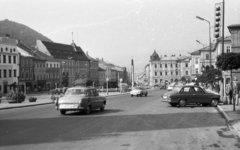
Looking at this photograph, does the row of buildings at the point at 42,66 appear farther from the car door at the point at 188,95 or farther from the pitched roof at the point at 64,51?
the car door at the point at 188,95

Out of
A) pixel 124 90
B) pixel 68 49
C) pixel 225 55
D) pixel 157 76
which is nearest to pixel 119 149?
pixel 225 55

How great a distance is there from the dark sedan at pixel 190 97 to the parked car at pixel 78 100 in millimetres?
7195

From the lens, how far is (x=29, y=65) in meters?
91.0

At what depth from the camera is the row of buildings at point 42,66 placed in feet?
257

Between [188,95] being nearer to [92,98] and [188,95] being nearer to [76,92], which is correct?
[92,98]

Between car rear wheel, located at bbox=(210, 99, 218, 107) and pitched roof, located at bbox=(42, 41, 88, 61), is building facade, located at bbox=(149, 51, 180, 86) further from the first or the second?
car rear wheel, located at bbox=(210, 99, 218, 107)

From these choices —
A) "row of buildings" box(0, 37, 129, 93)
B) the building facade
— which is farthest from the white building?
the building facade

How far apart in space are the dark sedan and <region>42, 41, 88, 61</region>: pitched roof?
8518cm

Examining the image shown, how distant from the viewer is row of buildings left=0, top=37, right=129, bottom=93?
78.3 metres

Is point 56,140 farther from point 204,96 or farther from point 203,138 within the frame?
point 204,96

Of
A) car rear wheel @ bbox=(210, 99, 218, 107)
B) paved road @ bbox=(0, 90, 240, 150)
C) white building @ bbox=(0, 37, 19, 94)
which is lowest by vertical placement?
paved road @ bbox=(0, 90, 240, 150)

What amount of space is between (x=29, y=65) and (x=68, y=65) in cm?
2550

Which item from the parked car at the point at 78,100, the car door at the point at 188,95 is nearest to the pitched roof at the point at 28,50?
the car door at the point at 188,95

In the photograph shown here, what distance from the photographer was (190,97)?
88.8ft
